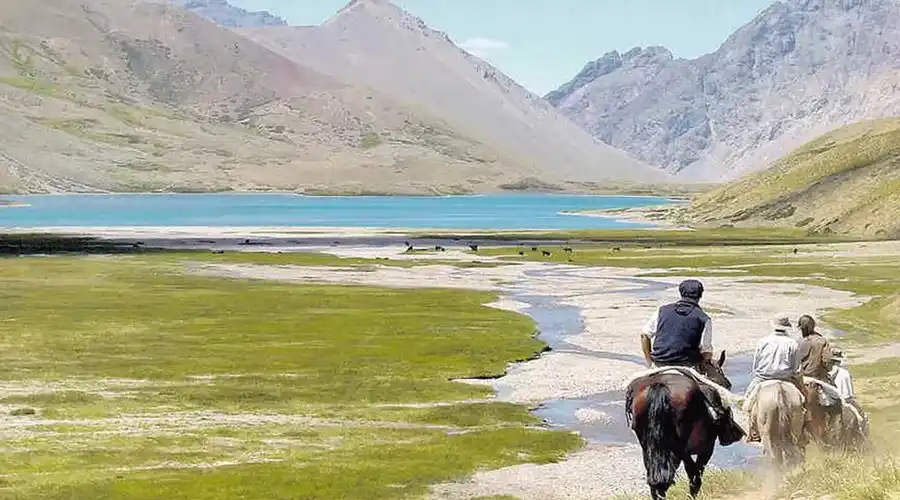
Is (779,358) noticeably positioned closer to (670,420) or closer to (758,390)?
(758,390)

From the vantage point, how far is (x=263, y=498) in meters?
29.1

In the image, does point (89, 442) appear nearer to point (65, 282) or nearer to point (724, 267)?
point (65, 282)

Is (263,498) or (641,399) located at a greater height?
(641,399)

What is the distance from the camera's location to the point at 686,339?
1934 centimetres

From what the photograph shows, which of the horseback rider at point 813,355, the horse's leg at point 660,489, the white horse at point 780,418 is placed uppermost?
the horseback rider at point 813,355

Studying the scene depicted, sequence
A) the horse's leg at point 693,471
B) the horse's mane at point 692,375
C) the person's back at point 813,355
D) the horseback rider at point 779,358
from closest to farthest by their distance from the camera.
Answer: the horse's mane at point 692,375, the horse's leg at point 693,471, the horseback rider at point 779,358, the person's back at point 813,355

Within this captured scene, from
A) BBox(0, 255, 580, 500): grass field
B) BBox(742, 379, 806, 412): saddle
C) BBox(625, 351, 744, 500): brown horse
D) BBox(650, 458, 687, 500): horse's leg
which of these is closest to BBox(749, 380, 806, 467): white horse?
BBox(742, 379, 806, 412): saddle

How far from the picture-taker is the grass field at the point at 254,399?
31.6 meters

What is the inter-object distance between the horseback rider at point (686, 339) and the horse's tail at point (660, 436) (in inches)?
21.2

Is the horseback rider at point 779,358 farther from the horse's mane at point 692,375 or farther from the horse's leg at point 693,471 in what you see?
the horse's mane at point 692,375

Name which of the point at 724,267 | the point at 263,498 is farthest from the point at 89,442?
the point at 724,267

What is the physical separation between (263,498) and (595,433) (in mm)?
12705

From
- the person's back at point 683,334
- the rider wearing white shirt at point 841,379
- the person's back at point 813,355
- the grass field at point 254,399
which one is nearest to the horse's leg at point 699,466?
the person's back at point 683,334

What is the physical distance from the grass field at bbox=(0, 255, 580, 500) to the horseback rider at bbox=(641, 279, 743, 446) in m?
12.2
